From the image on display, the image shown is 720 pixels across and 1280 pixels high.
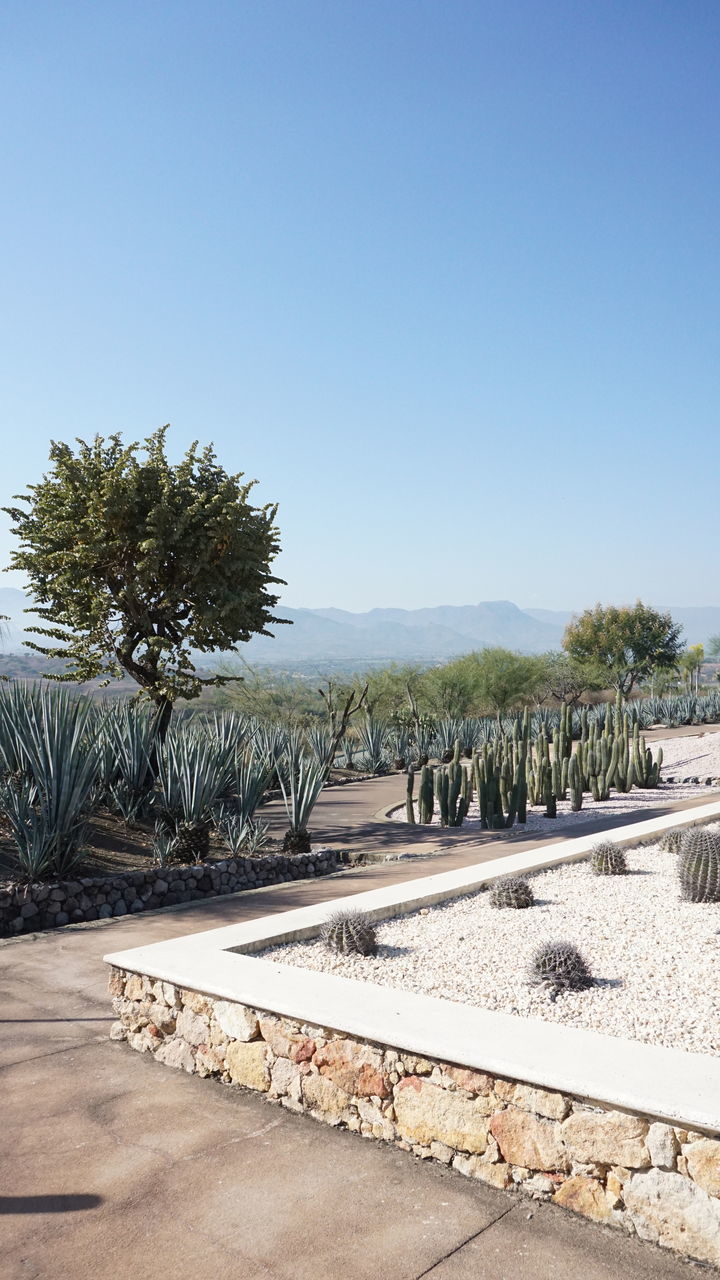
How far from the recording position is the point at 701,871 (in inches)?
279

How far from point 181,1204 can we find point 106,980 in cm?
284

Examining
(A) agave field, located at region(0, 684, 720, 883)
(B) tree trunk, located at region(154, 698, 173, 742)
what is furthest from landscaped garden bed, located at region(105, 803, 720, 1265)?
(B) tree trunk, located at region(154, 698, 173, 742)

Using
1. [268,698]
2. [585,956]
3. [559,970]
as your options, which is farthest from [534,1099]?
[268,698]

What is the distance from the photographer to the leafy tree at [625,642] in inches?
1914

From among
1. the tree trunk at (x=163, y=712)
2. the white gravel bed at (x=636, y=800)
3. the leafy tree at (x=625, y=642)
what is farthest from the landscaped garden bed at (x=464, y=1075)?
the leafy tree at (x=625, y=642)

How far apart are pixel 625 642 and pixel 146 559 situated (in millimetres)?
39841

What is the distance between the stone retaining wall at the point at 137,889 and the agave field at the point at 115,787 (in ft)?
0.79

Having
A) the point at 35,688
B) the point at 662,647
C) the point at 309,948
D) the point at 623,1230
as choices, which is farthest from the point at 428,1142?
the point at 662,647

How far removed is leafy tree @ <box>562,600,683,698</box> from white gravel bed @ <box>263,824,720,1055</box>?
4183cm

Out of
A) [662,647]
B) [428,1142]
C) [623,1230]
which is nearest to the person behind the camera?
[623,1230]

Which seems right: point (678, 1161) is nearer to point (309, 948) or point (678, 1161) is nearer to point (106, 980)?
point (309, 948)

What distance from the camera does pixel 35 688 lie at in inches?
389

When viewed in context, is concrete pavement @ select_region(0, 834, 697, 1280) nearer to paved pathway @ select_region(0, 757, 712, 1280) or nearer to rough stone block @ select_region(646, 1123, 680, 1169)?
paved pathway @ select_region(0, 757, 712, 1280)

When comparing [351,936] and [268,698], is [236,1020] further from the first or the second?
[268,698]
